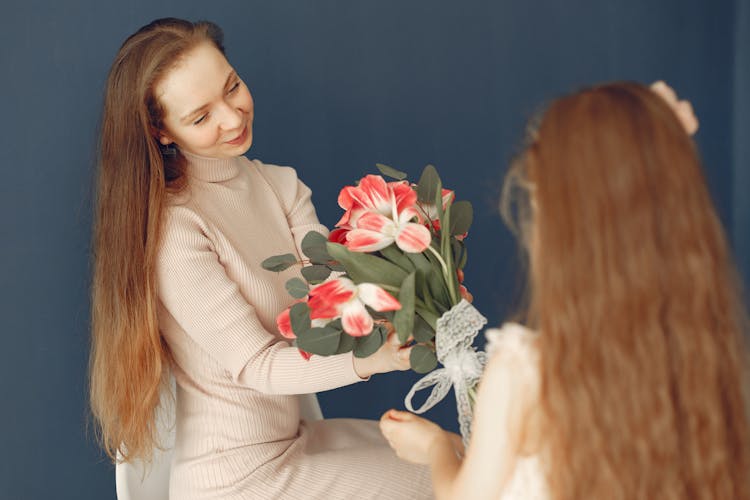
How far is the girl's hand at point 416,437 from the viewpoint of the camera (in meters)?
1.18

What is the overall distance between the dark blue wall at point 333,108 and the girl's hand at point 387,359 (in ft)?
0.64

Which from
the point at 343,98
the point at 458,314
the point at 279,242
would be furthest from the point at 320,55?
the point at 458,314

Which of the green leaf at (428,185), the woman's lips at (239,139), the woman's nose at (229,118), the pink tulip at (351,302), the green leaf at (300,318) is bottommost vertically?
the green leaf at (300,318)

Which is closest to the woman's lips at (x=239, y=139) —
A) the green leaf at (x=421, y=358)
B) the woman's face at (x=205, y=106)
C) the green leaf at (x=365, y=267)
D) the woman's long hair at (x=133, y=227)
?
the woman's face at (x=205, y=106)

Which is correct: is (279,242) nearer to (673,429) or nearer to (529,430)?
(529,430)

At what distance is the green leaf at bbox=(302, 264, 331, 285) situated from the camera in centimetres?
130

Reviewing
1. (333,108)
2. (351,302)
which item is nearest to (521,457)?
(351,302)

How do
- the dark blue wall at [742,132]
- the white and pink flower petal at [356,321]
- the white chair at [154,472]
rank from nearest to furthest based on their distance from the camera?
1. the white and pink flower petal at [356,321]
2. the white chair at [154,472]
3. the dark blue wall at [742,132]

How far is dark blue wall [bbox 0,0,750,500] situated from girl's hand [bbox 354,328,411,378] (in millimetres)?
196

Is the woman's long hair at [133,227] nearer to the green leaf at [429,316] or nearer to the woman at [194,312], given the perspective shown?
the woman at [194,312]

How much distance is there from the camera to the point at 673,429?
98cm

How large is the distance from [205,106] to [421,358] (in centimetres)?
59

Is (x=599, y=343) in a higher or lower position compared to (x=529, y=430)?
higher

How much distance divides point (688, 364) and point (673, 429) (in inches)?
3.0
